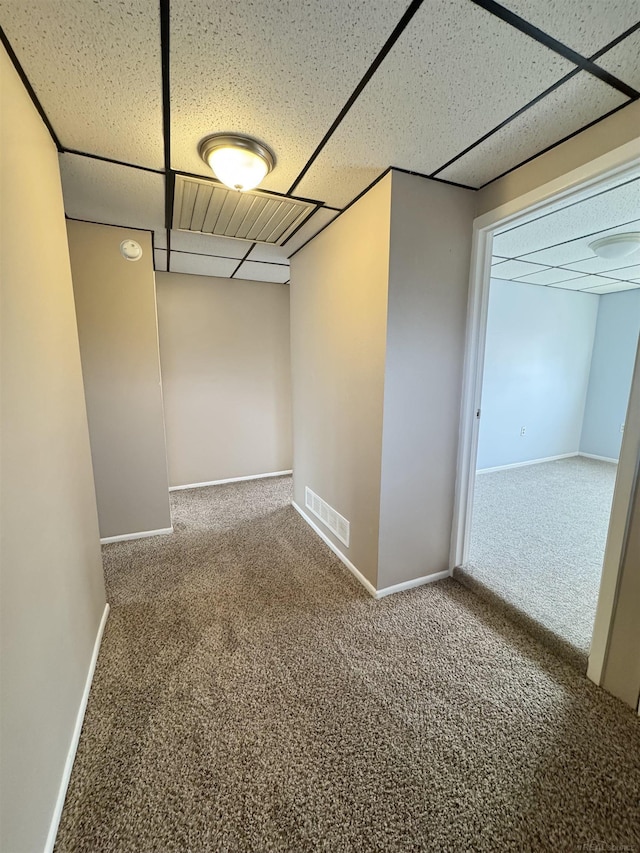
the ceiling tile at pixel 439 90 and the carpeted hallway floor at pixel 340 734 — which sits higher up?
the ceiling tile at pixel 439 90

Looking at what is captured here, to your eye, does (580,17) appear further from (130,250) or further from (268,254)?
(130,250)

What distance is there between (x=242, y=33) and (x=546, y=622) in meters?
2.76

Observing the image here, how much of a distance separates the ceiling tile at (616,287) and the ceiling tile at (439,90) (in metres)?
3.85

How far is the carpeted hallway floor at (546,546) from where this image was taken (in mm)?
1863

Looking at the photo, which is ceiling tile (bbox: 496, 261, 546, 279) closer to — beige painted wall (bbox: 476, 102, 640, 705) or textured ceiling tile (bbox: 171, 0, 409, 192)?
beige painted wall (bbox: 476, 102, 640, 705)

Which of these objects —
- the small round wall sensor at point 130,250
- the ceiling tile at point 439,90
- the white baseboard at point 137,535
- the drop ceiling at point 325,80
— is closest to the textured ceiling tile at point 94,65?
the drop ceiling at point 325,80

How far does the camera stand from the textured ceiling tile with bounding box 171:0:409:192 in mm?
928

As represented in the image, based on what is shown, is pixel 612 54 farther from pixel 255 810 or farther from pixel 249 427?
pixel 249 427

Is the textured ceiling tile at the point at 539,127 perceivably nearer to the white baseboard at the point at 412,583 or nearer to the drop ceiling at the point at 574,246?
the drop ceiling at the point at 574,246

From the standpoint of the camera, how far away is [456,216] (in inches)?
74.1

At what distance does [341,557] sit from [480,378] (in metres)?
1.58

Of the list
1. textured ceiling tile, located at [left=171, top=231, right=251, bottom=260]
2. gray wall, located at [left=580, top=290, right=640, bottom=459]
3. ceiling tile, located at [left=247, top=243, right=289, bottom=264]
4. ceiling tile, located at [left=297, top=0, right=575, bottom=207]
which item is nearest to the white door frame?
ceiling tile, located at [left=297, top=0, right=575, bottom=207]

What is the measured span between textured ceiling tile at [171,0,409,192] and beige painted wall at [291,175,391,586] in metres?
0.62

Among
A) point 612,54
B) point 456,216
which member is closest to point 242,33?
point 612,54
